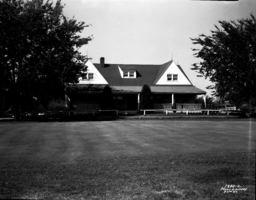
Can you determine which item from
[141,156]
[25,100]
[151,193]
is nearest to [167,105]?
[25,100]

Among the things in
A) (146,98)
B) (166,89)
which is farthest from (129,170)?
(166,89)

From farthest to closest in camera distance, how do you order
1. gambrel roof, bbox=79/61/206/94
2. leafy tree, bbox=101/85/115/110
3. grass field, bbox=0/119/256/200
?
gambrel roof, bbox=79/61/206/94 < leafy tree, bbox=101/85/115/110 < grass field, bbox=0/119/256/200

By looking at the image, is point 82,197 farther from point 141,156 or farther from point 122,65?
point 122,65

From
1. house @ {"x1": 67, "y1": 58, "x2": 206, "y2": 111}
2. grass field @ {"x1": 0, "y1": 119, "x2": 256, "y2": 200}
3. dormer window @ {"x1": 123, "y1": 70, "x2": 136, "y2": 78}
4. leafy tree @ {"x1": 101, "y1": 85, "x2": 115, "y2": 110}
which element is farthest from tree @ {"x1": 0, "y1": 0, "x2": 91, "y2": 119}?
dormer window @ {"x1": 123, "y1": 70, "x2": 136, "y2": 78}

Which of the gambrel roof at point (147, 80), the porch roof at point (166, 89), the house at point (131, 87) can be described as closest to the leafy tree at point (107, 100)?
the house at point (131, 87)

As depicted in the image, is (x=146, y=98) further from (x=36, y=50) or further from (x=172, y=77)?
(x=36, y=50)

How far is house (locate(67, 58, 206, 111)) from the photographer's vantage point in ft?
135

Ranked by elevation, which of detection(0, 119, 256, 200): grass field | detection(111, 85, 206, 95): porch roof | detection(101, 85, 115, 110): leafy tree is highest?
detection(111, 85, 206, 95): porch roof

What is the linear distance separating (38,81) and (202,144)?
18.3 m

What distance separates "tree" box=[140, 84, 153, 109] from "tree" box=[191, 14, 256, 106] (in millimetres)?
9228

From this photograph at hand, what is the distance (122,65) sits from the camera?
47.3 meters

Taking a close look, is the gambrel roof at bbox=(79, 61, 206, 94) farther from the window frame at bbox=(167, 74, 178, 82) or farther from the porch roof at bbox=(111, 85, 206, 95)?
the window frame at bbox=(167, 74, 178, 82)

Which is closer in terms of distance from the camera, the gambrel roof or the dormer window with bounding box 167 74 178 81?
the gambrel roof

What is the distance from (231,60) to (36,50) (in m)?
16.9
